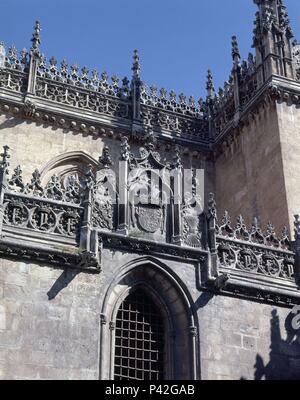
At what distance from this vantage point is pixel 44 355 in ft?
47.8

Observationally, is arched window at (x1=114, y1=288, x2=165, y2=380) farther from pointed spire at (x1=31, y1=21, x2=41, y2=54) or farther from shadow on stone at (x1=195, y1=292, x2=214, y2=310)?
pointed spire at (x1=31, y1=21, x2=41, y2=54)

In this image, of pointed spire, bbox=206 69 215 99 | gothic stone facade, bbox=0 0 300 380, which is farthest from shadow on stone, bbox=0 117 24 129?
pointed spire, bbox=206 69 215 99

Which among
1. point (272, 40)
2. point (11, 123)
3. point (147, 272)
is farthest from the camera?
point (272, 40)

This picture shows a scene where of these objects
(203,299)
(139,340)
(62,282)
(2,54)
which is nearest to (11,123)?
(2,54)

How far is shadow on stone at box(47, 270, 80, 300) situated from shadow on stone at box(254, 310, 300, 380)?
438 centimetres

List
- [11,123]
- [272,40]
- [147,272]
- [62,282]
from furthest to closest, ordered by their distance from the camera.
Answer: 1. [272,40]
2. [11,123]
3. [147,272]
4. [62,282]

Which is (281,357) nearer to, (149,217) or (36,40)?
(149,217)

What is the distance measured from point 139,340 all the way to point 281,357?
3.22 meters

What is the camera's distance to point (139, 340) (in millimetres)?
16156

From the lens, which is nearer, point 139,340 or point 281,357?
point 139,340

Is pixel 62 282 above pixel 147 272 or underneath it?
underneath

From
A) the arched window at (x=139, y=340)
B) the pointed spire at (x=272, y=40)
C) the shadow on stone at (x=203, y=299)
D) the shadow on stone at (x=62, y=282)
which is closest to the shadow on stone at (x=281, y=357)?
the shadow on stone at (x=203, y=299)

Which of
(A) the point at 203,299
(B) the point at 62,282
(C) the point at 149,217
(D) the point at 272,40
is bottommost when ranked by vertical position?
(B) the point at 62,282

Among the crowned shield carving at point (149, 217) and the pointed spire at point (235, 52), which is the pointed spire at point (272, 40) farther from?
the crowned shield carving at point (149, 217)
